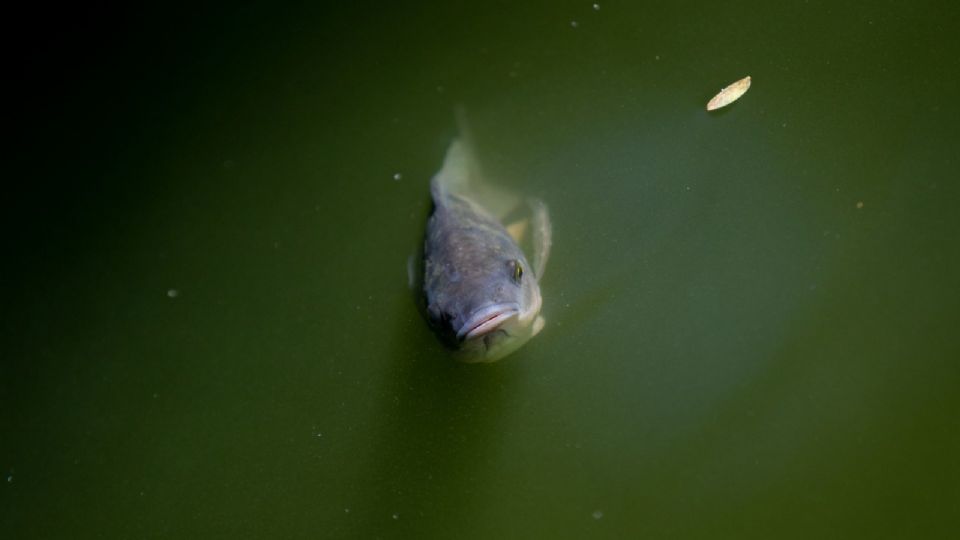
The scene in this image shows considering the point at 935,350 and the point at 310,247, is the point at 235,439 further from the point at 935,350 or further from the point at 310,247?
the point at 935,350

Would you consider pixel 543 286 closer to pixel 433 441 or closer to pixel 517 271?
pixel 517 271

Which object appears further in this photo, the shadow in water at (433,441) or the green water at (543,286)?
the shadow in water at (433,441)

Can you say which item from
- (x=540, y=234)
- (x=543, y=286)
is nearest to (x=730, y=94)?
(x=540, y=234)

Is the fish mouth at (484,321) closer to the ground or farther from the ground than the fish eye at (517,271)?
farther from the ground

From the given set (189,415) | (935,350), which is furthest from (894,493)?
(189,415)

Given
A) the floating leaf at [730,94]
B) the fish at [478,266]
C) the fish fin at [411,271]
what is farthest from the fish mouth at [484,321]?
the floating leaf at [730,94]

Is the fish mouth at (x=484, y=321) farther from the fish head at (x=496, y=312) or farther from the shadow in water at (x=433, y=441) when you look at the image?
the shadow in water at (x=433, y=441)

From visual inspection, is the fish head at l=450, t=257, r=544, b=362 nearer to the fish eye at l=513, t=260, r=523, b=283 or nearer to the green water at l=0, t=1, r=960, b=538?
the fish eye at l=513, t=260, r=523, b=283
